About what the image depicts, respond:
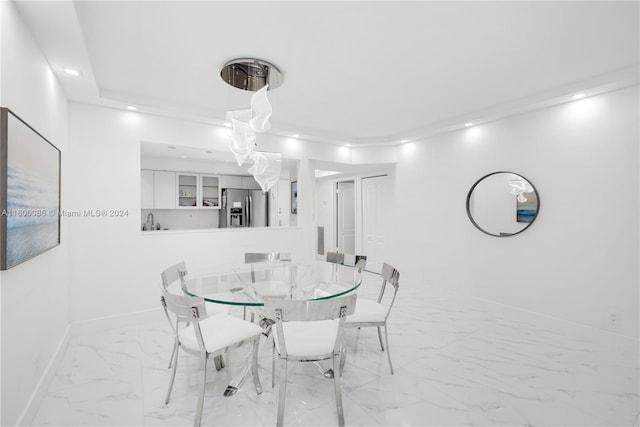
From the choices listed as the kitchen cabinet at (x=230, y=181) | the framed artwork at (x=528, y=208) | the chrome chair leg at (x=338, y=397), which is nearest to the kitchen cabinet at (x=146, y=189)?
the kitchen cabinet at (x=230, y=181)

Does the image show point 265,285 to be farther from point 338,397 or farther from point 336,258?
point 336,258

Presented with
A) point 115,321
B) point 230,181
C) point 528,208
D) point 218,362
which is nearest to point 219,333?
point 218,362

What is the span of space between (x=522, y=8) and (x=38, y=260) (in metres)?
3.61

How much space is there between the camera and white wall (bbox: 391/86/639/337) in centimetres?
295

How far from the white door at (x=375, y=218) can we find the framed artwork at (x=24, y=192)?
16.4ft

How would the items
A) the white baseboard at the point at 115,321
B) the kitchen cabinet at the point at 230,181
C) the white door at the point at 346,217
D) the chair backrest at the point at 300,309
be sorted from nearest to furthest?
1. the chair backrest at the point at 300,309
2. the white baseboard at the point at 115,321
3. the kitchen cabinet at the point at 230,181
4. the white door at the point at 346,217

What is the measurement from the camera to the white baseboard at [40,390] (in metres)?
1.76

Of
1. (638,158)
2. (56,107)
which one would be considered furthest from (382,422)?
(56,107)

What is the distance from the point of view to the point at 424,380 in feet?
7.52

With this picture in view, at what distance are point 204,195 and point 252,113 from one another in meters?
3.89

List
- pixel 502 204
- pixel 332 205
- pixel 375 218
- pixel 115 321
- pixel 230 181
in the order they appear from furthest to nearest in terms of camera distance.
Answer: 1. pixel 332 205
2. pixel 375 218
3. pixel 230 181
4. pixel 502 204
5. pixel 115 321

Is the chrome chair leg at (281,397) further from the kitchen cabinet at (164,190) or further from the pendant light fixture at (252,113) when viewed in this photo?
the kitchen cabinet at (164,190)

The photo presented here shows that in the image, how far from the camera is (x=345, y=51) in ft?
7.97

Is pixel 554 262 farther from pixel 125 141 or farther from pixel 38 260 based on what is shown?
pixel 125 141
